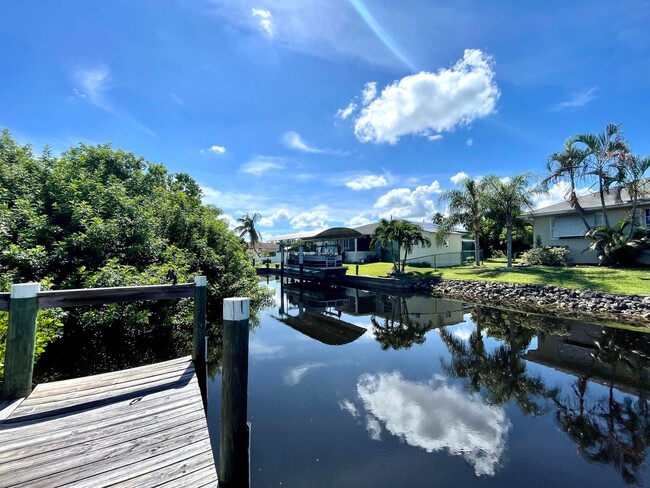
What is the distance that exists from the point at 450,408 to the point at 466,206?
1814 cm

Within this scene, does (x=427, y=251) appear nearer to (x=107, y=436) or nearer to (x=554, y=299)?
(x=554, y=299)

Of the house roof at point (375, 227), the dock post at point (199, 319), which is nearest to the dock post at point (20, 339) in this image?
the dock post at point (199, 319)

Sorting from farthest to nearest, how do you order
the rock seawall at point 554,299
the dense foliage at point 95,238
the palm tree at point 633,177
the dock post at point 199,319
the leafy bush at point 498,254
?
the leafy bush at point 498,254
the palm tree at point 633,177
the rock seawall at point 554,299
the dense foliage at point 95,238
the dock post at point 199,319

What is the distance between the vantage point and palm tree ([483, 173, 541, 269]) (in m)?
17.8

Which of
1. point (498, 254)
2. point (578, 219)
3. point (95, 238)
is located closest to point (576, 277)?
point (578, 219)

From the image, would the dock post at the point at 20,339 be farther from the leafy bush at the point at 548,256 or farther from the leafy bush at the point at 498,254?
the leafy bush at the point at 498,254

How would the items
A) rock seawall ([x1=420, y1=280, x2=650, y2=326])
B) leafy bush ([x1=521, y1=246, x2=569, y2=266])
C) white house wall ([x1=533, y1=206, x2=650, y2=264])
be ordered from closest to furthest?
rock seawall ([x1=420, y1=280, x2=650, y2=326]) → white house wall ([x1=533, y1=206, x2=650, y2=264]) → leafy bush ([x1=521, y1=246, x2=569, y2=266])

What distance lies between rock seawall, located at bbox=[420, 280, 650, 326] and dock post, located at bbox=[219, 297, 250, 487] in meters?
11.9

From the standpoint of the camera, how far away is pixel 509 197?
1802 cm

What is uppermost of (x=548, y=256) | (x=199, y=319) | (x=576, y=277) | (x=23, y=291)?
(x=548, y=256)

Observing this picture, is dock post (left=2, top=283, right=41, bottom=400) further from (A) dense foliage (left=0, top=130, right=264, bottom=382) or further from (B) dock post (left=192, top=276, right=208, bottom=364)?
(B) dock post (left=192, top=276, right=208, bottom=364)

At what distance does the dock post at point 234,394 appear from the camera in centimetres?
239

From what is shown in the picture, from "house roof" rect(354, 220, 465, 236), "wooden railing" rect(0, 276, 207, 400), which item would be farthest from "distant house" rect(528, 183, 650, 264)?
"wooden railing" rect(0, 276, 207, 400)

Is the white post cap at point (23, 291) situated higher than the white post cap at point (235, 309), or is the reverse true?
the white post cap at point (23, 291)
